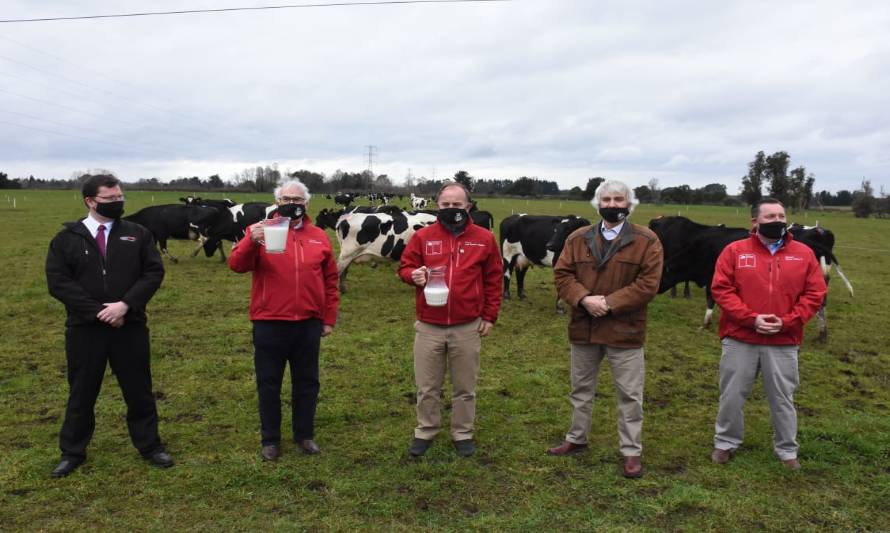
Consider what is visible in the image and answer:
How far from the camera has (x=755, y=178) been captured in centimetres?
7488

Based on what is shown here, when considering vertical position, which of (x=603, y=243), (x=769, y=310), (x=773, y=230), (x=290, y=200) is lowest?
(x=769, y=310)

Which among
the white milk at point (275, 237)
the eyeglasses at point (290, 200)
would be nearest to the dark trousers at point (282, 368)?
the white milk at point (275, 237)

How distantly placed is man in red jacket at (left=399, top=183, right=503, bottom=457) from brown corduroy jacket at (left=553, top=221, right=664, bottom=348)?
64cm

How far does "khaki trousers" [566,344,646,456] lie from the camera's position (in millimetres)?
4391

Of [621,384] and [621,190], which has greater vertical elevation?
[621,190]

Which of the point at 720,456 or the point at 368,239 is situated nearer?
the point at 720,456

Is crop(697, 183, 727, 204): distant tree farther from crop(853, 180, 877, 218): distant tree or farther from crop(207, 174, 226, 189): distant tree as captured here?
crop(207, 174, 226, 189): distant tree

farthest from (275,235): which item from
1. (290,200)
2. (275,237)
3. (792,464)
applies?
(792,464)

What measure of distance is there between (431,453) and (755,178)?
8101 cm

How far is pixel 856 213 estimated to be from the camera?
62656 mm

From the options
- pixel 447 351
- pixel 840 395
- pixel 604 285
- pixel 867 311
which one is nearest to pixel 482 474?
pixel 447 351

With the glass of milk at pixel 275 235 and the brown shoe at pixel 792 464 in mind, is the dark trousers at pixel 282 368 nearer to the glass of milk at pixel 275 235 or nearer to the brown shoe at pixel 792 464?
the glass of milk at pixel 275 235

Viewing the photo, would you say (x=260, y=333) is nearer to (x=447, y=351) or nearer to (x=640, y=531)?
(x=447, y=351)

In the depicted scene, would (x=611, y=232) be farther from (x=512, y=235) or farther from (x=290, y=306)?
(x=512, y=235)
